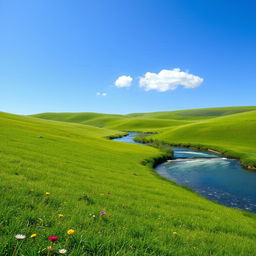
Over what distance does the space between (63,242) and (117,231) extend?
165cm

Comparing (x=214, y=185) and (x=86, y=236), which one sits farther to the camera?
(x=214, y=185)

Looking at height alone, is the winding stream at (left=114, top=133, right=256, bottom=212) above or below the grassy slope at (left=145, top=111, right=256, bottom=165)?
below

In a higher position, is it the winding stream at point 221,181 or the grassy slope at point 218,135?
the grassy slope at point 218,135

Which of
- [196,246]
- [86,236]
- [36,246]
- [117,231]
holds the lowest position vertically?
[196,246]

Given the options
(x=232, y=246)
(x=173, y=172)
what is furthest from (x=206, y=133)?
(x=232, y=246)

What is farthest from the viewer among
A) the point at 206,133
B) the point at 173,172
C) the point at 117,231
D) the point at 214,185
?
the point at 206,133

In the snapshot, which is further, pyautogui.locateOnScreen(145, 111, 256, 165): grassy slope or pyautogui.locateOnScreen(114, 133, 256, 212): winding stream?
pyautogui.locateOnScreen(145, 111, 256, 165): grassy slope

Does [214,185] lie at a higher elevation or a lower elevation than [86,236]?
lower

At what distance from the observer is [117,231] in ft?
15.2

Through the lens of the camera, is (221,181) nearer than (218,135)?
Yes

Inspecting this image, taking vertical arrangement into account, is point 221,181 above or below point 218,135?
below

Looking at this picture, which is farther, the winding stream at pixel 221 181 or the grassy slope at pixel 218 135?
the grassy slope at pixel 218 135

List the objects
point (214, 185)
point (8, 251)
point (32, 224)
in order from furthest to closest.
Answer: point (214, 185)
point (32, 224)
point (8, 251)

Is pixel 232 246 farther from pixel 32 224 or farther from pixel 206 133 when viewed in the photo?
pixel 206 133
